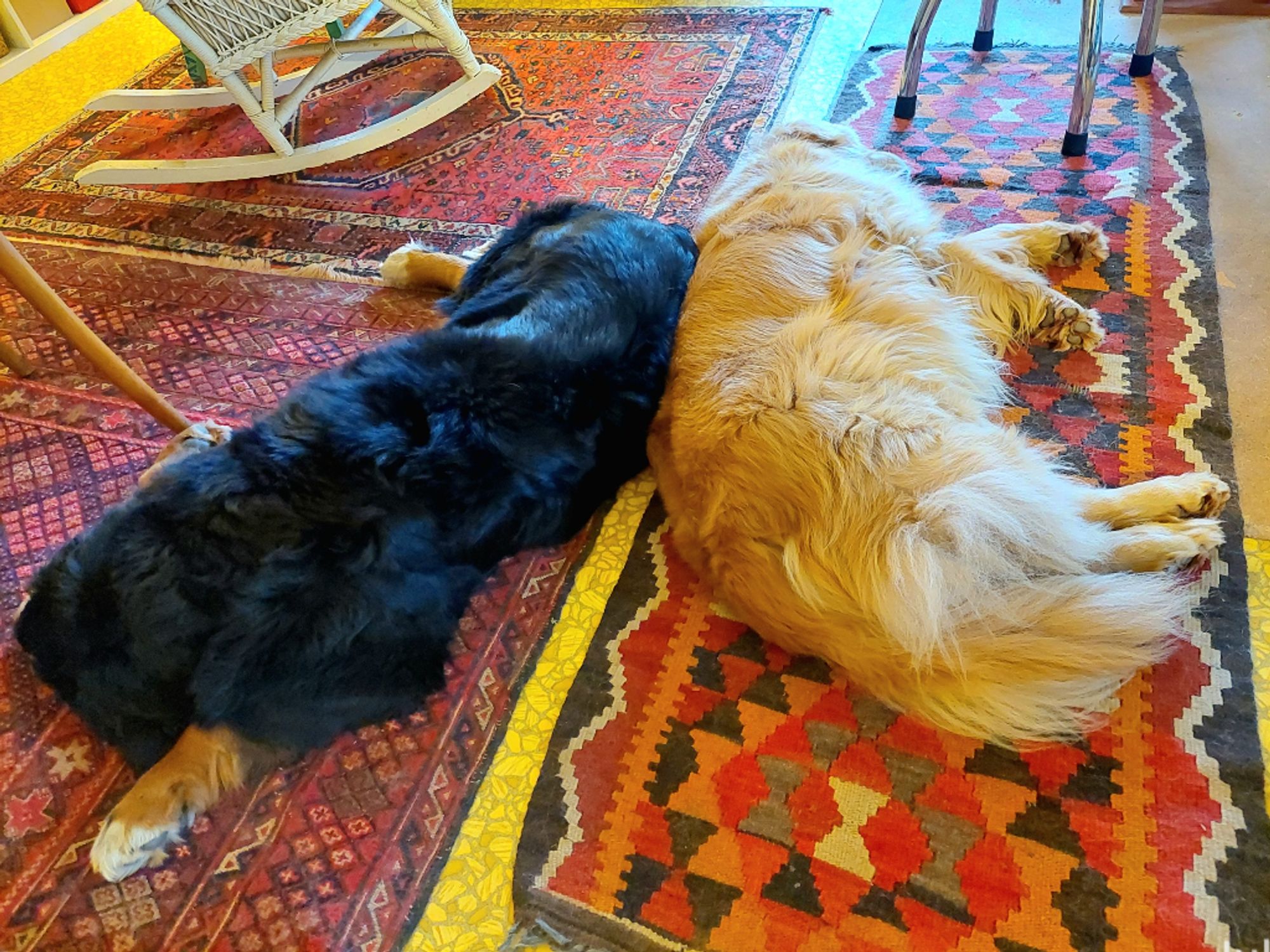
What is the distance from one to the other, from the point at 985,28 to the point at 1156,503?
2105 millimetres

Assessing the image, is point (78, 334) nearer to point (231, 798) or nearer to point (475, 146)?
point (231, 798)

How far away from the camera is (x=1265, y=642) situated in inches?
50.8

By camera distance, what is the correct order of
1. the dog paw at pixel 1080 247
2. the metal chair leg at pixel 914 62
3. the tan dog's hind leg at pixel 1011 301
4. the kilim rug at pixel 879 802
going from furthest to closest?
1. the metal chair leg at pixel 914 62
2. the dog paw at pixel 1080 247
3. the tan dog's hind leg at pixel 1011 301
4. the kilim rug at pixel 879 802

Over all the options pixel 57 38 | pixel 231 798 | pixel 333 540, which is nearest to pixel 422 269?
pixel 333 540

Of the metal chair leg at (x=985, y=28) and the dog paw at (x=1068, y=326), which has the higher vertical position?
the metal chair leg at (x=985, y=28)

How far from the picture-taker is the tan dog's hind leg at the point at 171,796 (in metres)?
1.21

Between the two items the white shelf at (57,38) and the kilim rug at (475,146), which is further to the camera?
the white shelf at (57,38)

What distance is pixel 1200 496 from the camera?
55.2 inches

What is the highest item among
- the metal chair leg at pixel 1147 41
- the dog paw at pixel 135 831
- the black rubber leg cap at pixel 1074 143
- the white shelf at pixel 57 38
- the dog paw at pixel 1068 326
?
the white shelf at pixel 57 38

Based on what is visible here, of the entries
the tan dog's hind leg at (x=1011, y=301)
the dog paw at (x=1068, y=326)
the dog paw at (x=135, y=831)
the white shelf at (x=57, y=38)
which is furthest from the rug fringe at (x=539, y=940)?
the white shelf at (x=57, y=38)

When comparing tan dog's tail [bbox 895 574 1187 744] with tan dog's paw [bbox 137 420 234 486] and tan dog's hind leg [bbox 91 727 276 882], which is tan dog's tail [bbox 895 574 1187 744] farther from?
tan dog's paw [bbox 137 420 234 486]

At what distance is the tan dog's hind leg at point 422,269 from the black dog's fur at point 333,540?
0.78 meters

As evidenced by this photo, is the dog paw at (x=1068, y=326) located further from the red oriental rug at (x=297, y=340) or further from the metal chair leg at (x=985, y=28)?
the metal chair leg at (x=985, y=28)

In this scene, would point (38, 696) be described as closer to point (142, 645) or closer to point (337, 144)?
point (142, 645)
